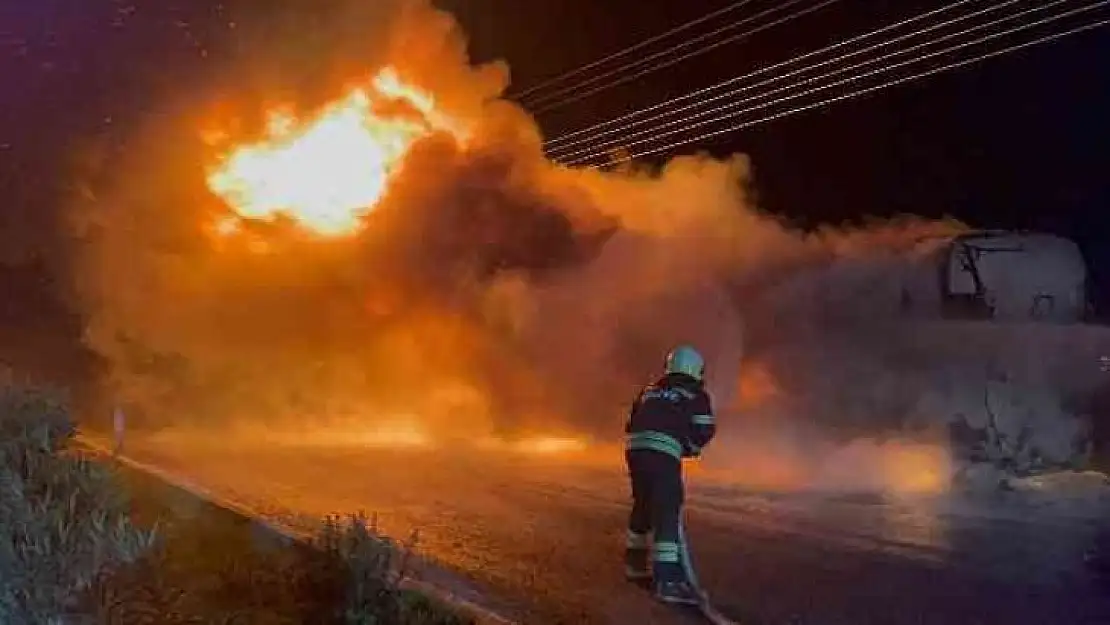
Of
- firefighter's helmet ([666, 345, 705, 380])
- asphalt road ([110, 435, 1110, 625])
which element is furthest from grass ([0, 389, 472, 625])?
firefighter's helmet ([666, 345, 705, 380])

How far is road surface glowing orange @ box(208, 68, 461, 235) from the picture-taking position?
18.9 m

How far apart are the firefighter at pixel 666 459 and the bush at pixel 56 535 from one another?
3.09 meters

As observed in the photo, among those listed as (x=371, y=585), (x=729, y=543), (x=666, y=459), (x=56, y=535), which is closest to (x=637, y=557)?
(x=666, y=459)

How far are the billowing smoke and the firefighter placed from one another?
6.43 metres

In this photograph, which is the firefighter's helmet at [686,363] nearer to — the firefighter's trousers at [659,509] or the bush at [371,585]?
the firefighter's trousers at [659,509]

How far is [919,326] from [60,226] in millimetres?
16963

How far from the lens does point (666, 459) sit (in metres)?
8.02

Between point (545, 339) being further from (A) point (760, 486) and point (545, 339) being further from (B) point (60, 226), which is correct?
(B) point (60, 226)

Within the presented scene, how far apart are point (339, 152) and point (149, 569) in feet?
41.1

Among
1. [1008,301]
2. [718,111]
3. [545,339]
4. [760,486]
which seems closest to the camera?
[760,486]

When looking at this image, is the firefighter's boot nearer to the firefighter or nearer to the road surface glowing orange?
the firefighter

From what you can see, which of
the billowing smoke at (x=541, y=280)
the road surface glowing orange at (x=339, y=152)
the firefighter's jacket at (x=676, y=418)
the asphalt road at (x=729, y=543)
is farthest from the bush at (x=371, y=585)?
the road surface glowing orange at (x=339, y=152)

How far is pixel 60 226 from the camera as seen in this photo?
24844 millimetres

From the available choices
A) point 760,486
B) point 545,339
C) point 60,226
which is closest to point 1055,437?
point 760,486
